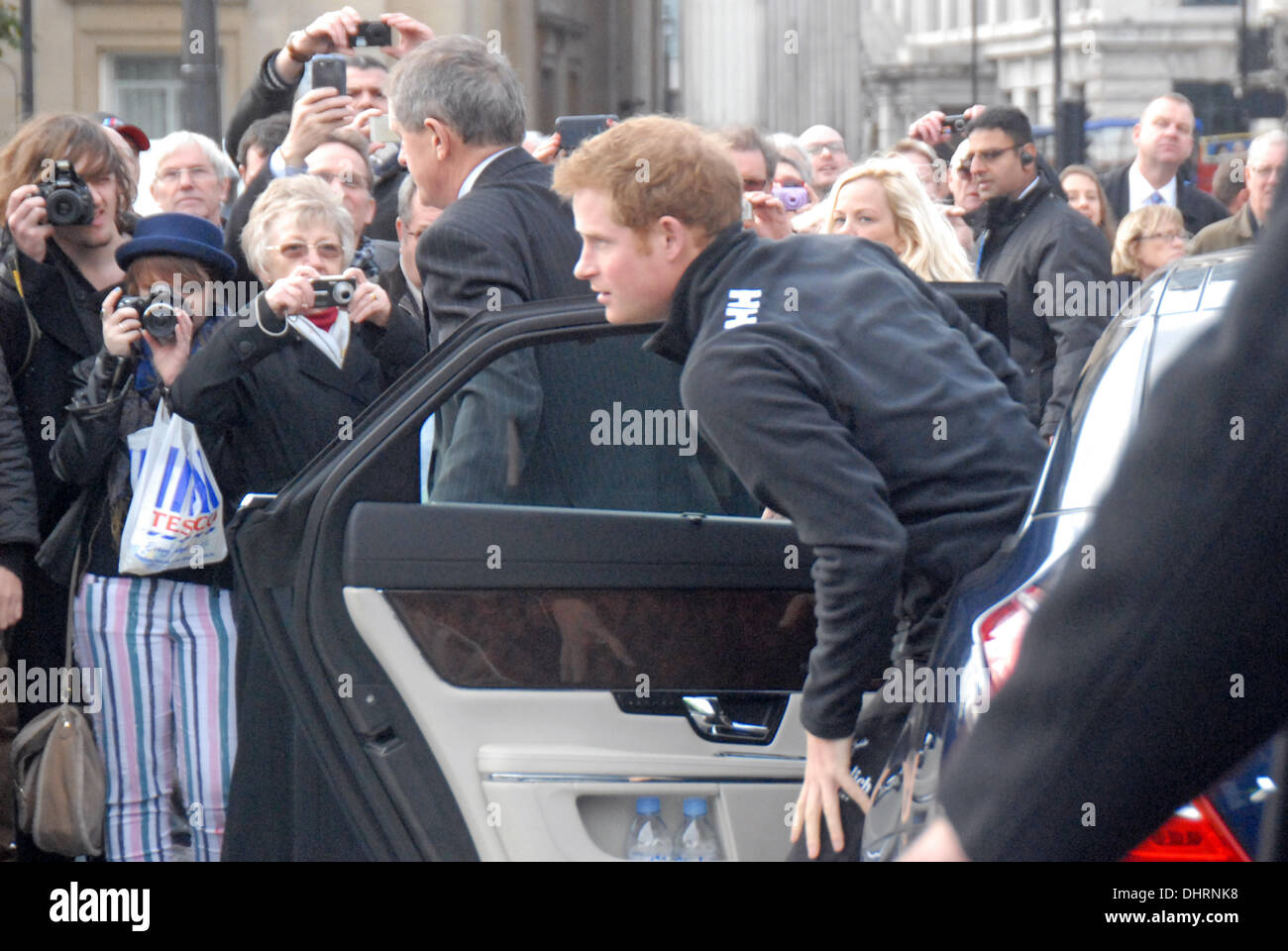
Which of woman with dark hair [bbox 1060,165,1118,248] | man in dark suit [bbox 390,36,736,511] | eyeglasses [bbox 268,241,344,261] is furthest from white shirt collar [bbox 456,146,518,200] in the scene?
woman with dark hair [bbox 1060,165,1118,248]

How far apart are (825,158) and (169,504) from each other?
4.37 metres

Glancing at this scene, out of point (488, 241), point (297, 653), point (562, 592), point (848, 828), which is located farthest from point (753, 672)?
point (488, 241)

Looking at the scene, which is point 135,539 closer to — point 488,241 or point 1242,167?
point 488,241

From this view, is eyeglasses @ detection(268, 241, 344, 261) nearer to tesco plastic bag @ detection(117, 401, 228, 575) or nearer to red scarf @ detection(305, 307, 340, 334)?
red scarf @ detection(305, 307, 340, 334)

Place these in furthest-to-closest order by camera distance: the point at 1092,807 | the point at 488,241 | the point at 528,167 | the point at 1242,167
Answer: the point at 1242,167, the point at 528,167, the point at 488,241, the point at 1092,807

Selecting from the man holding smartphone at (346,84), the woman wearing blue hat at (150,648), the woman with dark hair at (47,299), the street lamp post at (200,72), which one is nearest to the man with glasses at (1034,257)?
the man holding smartphone at (346,84)

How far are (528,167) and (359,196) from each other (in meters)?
1.41

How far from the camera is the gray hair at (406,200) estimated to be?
515 cm

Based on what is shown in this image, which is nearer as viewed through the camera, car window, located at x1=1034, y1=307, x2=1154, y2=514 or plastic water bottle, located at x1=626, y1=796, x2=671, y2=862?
car window, located at x1=1034, y1=307, x2=1154, y2=514

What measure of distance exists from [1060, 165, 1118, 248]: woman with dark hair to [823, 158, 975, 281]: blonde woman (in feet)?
9.73

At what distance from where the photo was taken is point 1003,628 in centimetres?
244

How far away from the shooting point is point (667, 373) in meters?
3.29

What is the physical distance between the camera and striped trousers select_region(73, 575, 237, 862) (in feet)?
14.4
